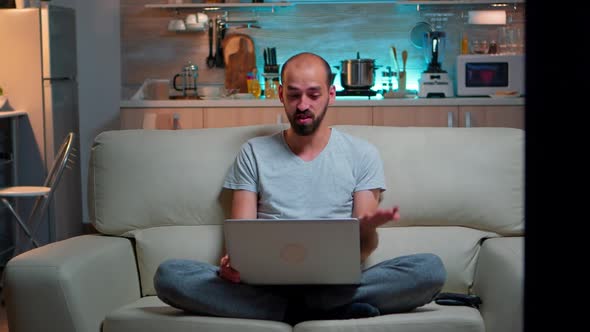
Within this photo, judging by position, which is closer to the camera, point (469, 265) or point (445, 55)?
point (469, 265)

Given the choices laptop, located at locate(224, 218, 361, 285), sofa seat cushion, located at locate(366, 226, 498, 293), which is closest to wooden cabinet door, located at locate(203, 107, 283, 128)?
sofa seat cushion, located at locate(366, 226, 498, 293)

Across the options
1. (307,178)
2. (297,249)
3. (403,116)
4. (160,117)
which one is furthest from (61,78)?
(297,249)

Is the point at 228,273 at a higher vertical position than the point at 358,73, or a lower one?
lower

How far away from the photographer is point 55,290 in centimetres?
235

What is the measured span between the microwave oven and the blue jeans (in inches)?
137

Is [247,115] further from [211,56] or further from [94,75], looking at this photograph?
[94,75]

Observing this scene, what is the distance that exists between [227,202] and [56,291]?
699 mm

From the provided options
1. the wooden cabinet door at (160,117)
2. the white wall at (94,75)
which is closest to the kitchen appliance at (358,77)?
the wooden cabinet door at (160,117)

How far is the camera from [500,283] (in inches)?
96.7

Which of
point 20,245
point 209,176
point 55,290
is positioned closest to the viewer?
point 55,290
